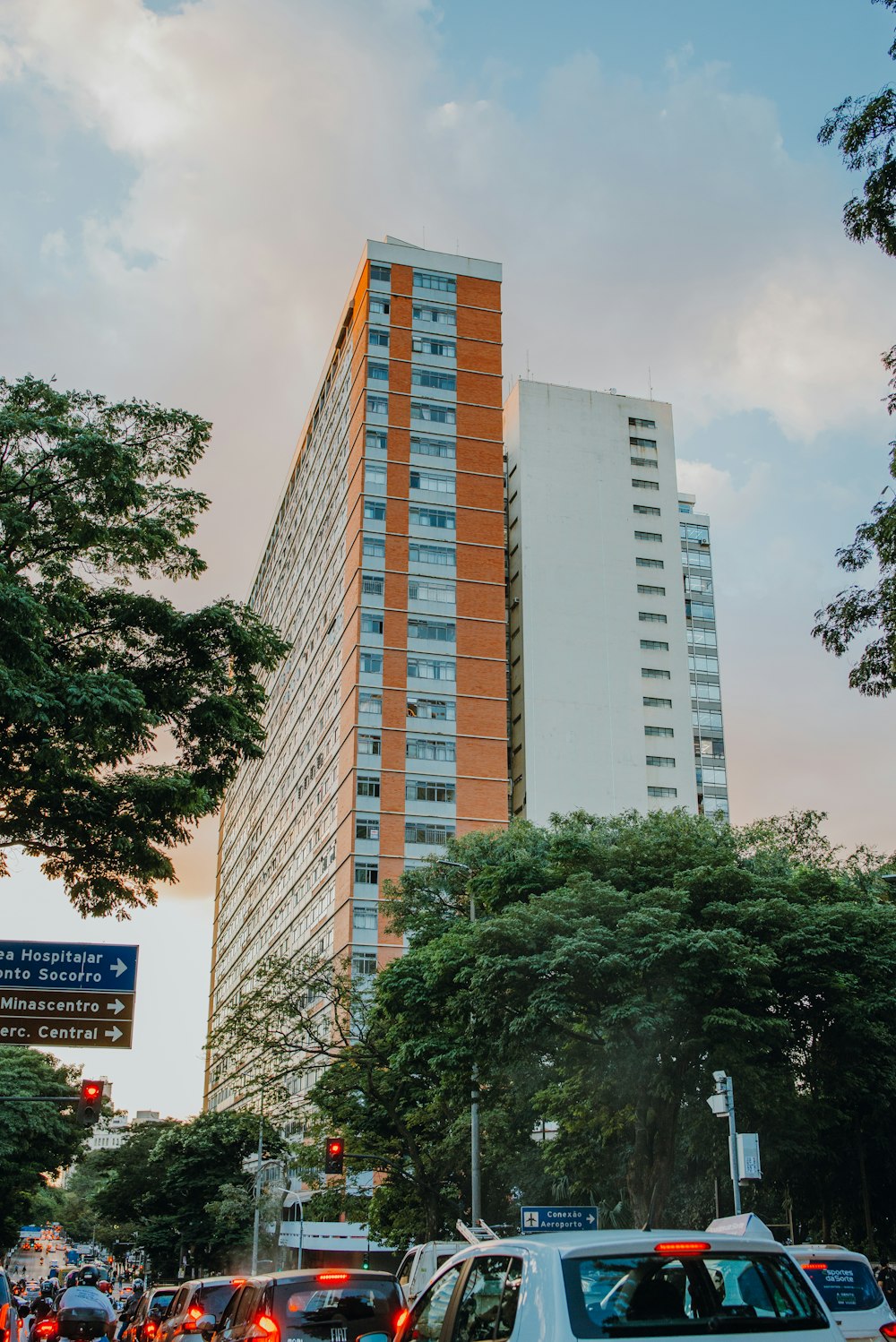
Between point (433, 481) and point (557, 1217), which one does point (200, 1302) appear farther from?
point (433, 481)

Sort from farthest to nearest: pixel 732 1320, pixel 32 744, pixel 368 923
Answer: pixel 368 923
pixel 32 744
pixel 732 1320

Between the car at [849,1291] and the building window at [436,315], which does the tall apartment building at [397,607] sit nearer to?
the building window at [436,315]

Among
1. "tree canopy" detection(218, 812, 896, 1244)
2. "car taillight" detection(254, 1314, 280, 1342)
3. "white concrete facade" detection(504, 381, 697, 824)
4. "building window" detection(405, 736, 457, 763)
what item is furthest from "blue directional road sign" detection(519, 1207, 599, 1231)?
"white concrete facade" detection(504, 381, 697, 824)

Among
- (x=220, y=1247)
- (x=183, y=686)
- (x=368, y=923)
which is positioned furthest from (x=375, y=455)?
(x=183, y=686)

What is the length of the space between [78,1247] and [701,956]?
164 m

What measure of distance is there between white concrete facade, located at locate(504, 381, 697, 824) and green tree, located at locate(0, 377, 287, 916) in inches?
2175

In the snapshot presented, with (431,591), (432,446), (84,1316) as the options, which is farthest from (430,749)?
(84,1316)

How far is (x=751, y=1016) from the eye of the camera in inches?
1014

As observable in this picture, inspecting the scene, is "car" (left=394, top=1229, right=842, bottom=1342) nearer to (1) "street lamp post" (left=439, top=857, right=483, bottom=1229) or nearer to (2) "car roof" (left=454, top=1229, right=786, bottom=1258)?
(2) "car roof" (left=454, top=1229, right=786, bottom=1258)

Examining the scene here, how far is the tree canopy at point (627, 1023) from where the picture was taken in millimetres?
25438

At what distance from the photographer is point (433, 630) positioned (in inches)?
2795

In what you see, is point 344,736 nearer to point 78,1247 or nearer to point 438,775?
point 438,775

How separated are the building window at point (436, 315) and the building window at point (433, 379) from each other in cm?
329

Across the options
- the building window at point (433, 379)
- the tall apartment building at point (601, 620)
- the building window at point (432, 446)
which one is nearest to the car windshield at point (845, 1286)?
the tall apartment building at point (601, 620)
